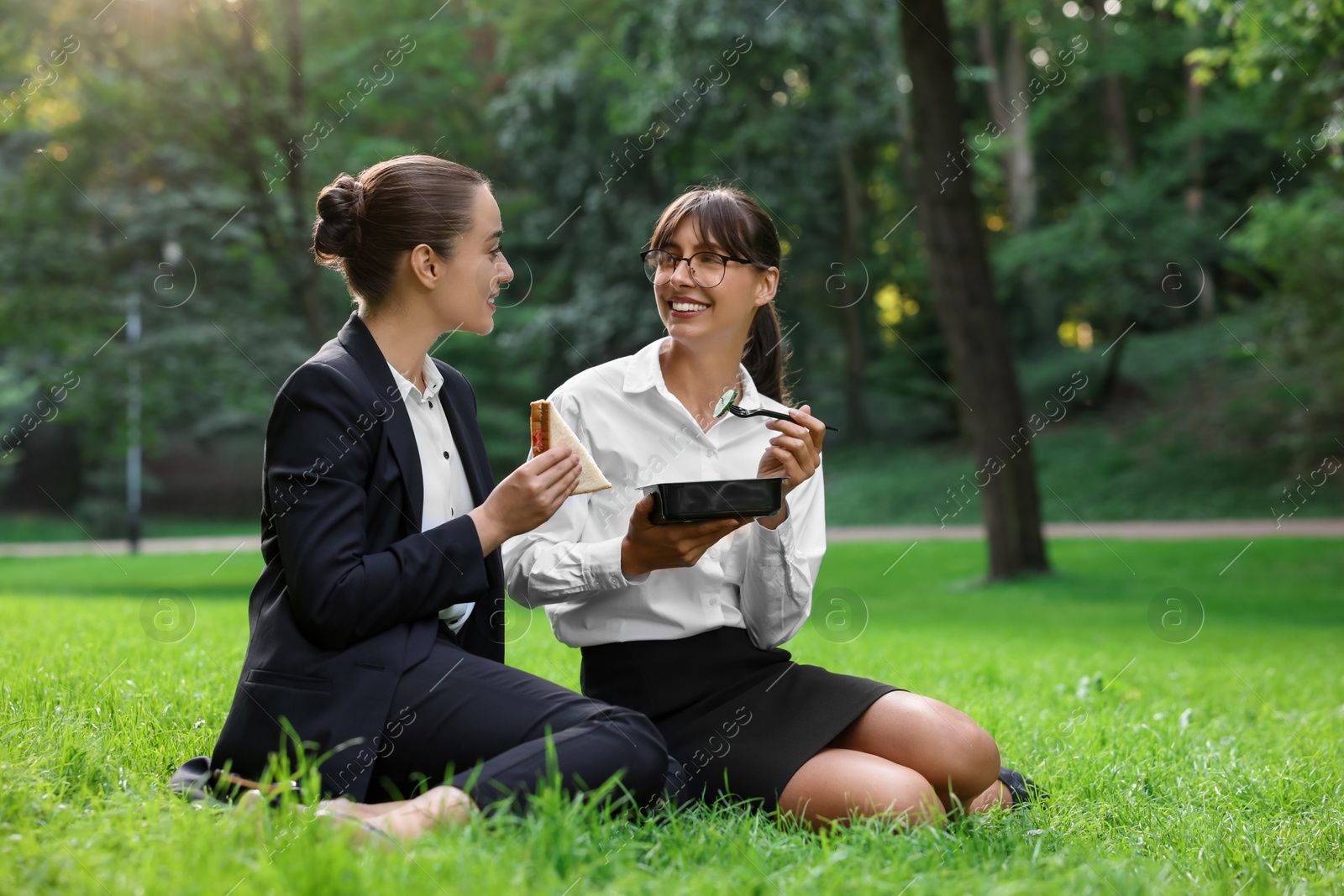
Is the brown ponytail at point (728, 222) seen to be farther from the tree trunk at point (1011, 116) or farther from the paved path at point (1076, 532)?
the tree trunk at point (1011, 116)

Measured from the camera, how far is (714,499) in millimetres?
2898

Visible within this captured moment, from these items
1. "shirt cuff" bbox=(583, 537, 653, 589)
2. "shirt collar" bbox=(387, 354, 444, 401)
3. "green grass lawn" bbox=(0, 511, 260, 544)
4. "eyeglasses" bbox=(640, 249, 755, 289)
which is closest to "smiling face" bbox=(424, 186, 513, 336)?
"shirt collar" bbox=(387, 354, 444, 401)

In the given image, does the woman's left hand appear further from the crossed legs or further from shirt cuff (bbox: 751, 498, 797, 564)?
the crossed legs

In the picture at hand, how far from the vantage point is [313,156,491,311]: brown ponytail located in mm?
2977

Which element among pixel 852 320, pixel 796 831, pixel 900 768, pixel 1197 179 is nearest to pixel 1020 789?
pixel 900 768

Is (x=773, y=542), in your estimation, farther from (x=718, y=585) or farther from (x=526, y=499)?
(x=526, y=499)

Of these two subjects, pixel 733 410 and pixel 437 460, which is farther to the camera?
pixel 733 410

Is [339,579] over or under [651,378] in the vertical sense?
under

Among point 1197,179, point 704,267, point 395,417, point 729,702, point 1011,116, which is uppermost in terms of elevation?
point 1011,116

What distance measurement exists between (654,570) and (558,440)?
463 mm

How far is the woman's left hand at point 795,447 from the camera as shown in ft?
10.0

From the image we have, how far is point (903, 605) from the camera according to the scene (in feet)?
41.5

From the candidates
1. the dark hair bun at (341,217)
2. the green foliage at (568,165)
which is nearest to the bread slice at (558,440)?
the dark hair bun at (341,217)

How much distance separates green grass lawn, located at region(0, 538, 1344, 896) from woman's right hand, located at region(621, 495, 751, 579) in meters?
0.63
